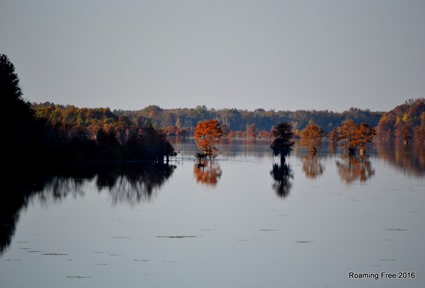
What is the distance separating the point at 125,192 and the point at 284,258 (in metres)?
18.8

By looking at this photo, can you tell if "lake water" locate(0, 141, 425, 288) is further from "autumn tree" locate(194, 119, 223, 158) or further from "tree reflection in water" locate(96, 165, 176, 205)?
"autumn tree" locate(194, 119, 223, 158)

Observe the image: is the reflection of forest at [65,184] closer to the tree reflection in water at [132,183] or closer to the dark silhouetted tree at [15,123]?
the tree reflection in water at [132,183]

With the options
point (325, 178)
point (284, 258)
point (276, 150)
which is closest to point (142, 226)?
point (284, 258)

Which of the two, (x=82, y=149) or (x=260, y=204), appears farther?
(x=82, y=149)

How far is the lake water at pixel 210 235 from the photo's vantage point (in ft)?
58.4

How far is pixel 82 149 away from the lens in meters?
63.6

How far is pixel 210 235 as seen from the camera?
2341 cm

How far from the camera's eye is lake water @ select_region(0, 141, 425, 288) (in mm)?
17812

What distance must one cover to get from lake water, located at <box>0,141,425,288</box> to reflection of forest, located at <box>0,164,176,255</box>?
13cm

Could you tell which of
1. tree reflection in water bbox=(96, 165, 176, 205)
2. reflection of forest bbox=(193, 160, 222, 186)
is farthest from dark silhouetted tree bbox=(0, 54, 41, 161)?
reflection of forest bbox=(193, 160, 222, 186)

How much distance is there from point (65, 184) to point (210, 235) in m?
19.2

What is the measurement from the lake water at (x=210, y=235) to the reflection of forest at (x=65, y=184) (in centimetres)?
13

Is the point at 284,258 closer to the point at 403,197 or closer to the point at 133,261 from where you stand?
the point at 133,261

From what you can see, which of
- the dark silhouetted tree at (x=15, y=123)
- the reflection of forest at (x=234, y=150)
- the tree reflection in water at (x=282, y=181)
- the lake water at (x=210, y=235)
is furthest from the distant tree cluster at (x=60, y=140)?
the reflection of forest at (x=234, y=150)
